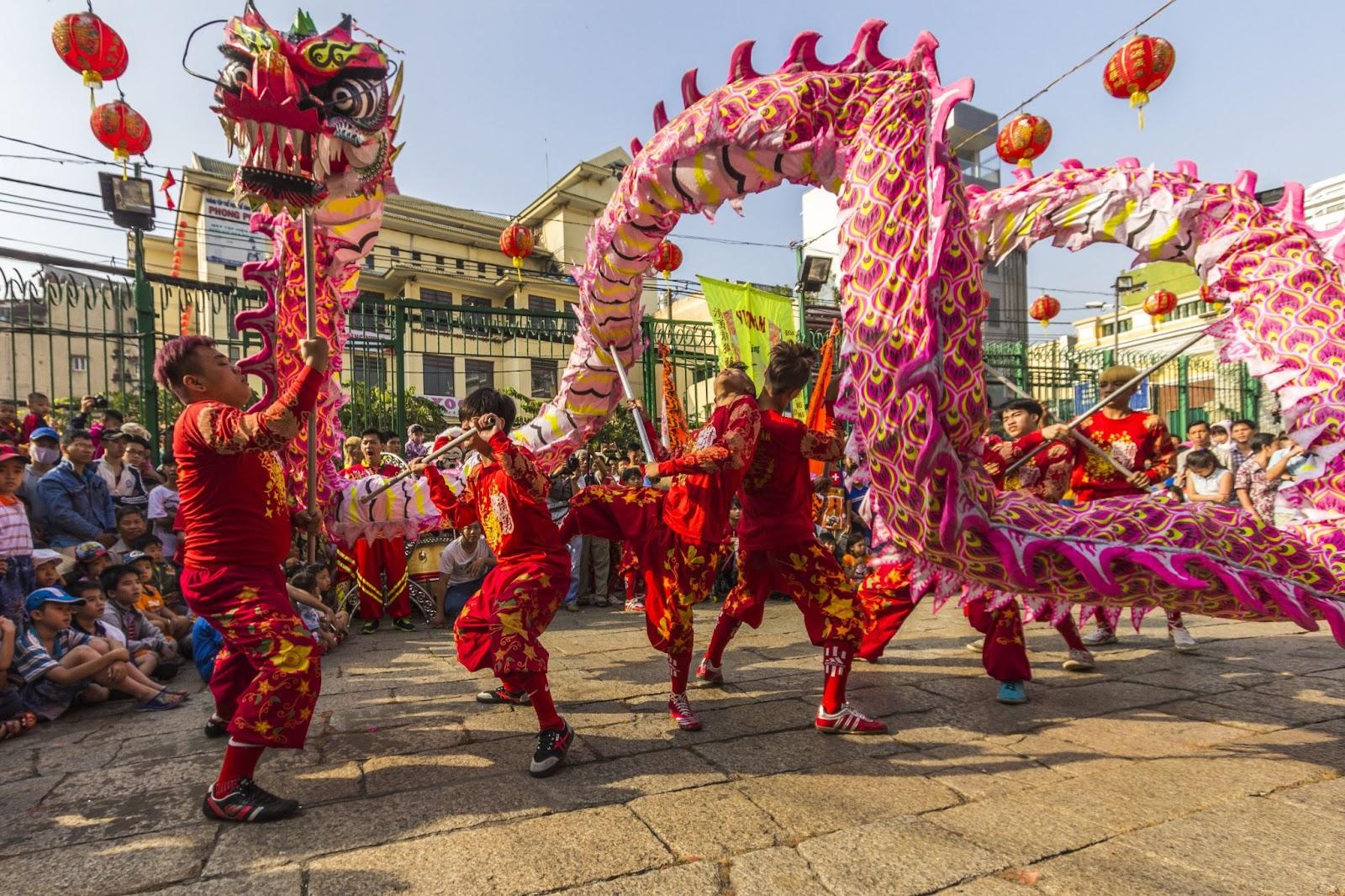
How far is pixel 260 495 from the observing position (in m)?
2.98

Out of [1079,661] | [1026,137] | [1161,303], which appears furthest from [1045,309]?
[1079,661]

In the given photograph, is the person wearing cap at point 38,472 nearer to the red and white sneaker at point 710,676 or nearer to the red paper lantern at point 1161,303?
the red and white sneaker at point 710,676

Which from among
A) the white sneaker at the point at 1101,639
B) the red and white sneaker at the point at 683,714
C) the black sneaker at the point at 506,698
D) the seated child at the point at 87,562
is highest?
the seated child at the point at 87,562

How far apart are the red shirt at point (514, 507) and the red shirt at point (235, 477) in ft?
2.32

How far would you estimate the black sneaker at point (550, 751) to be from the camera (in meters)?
2.99

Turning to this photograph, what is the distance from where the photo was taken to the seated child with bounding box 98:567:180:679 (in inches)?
185

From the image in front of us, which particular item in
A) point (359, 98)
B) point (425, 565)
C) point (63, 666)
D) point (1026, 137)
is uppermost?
point (1026, 137)

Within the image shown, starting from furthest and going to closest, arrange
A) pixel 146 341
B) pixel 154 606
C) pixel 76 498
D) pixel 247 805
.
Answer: pixel 146 341 < pixel 76 498 < pixel 154 606 < pixel 247 805

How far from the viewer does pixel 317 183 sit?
3568 millimetres

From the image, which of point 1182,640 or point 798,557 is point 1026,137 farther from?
point 798,557

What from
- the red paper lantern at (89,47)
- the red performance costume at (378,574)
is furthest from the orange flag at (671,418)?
the red paper lantern at (89,47)

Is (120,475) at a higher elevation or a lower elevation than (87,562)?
higher

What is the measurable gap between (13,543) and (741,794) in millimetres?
4075

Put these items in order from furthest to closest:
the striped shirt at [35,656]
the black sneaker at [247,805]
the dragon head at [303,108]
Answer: the striped shirt at [35,656]
the dragon head at [303,108]
the black sneaker at [247,805]
